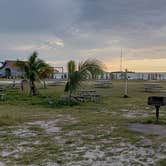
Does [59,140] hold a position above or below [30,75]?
below

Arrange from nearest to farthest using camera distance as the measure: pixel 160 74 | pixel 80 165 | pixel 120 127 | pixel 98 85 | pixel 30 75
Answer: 1. pixel 80 165
2. pixel 120 127
3. pixel 30 75
4. pixel 98 85
5. pixel 160 74

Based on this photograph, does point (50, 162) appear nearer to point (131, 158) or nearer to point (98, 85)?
point (131, 158)

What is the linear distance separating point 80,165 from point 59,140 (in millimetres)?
1707

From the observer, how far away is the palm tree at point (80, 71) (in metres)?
13.4

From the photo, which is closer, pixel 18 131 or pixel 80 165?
pixel 80 165

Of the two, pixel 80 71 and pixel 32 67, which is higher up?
pixel 32 67

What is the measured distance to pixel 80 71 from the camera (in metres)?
13.4

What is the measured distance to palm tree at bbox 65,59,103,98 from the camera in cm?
1342

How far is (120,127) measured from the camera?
743 centimetres

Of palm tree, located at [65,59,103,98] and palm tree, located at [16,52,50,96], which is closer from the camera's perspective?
palm tree, located at [65,59,103,98]

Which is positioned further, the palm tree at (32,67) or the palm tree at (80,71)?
the palm tree at (32,67)

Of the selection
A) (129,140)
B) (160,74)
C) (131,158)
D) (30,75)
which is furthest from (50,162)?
(160,74)

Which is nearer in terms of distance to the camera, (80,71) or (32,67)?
(80,71)

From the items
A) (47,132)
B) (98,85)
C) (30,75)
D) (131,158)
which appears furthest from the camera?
(98,85)
